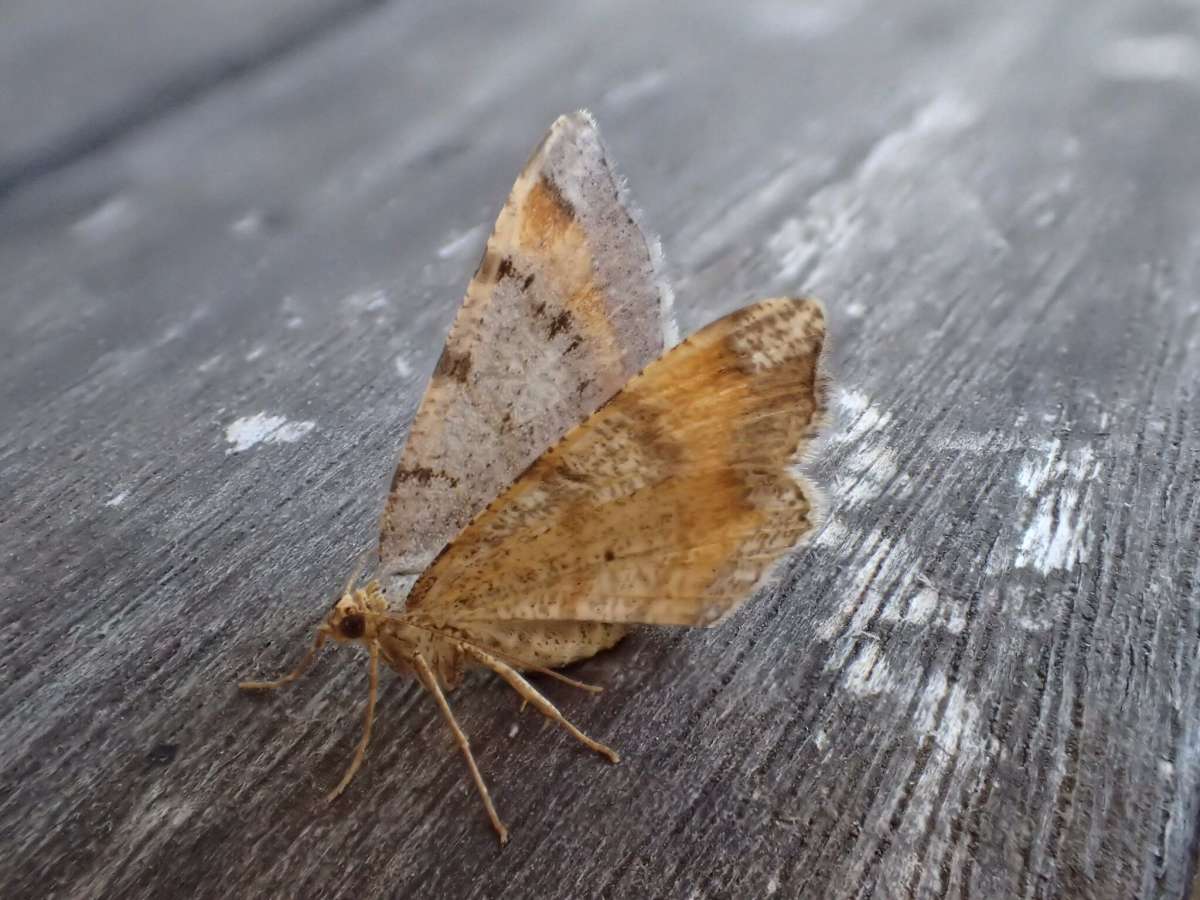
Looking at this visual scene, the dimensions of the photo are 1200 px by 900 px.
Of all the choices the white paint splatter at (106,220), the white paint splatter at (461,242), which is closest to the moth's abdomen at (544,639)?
the white paint splatter at (461,242)

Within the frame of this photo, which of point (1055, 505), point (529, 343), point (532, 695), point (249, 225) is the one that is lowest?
point (1055, 505)

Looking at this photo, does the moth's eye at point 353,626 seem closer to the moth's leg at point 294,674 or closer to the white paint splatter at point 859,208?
the moth's leg at point 294,674

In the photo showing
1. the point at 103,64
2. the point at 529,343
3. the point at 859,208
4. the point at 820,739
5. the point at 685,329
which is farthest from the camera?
the point at 103,64

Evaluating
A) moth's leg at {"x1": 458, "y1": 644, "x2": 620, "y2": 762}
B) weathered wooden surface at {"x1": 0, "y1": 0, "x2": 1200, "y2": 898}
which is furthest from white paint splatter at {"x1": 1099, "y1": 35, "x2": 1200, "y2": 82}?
moth's leg at {"x1": 458, "y1": 644, "x2": 620, "y2": 762}

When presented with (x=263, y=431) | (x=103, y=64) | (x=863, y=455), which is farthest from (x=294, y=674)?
(x=103, y=64)

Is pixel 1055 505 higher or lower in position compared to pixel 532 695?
lower

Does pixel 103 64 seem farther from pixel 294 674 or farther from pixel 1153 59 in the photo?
pixel 1153 59
